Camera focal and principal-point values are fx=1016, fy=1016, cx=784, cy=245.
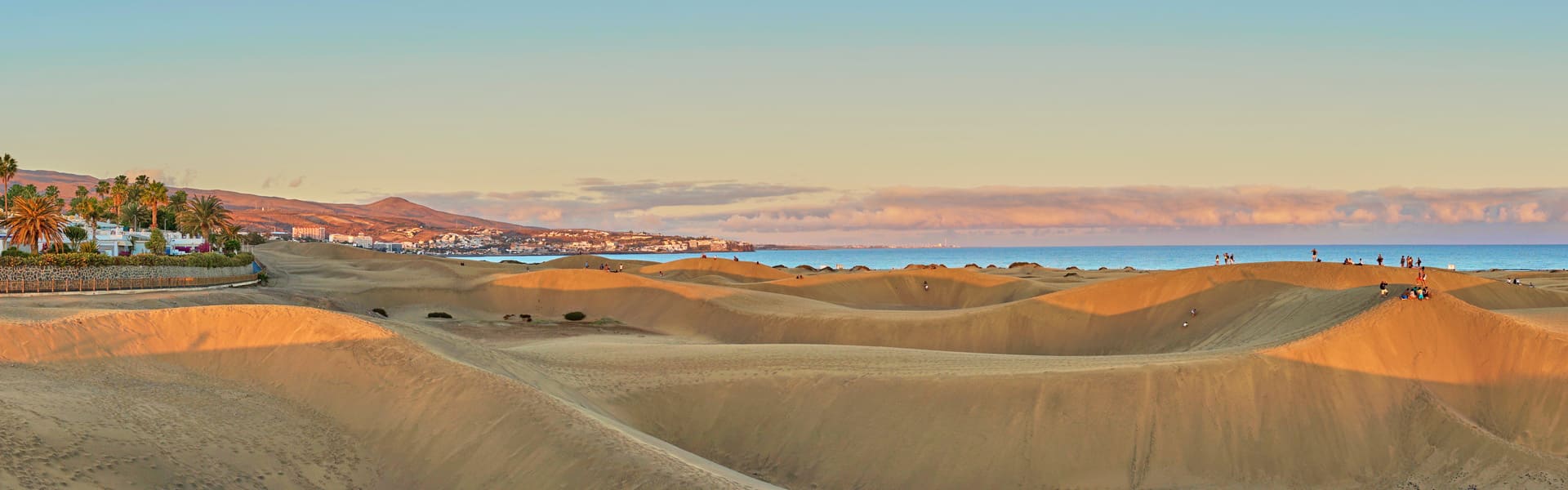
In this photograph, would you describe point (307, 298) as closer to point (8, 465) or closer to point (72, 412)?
point (72, 412)

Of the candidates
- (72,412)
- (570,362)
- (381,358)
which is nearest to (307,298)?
(570,362)

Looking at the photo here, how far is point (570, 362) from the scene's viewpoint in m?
36.3

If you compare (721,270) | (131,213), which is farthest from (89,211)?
(721,270)

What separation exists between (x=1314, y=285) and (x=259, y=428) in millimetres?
45533

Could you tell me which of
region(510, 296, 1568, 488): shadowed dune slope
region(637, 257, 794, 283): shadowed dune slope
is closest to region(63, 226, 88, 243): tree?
region(637, 257, 794, 283): shadowed dune slope

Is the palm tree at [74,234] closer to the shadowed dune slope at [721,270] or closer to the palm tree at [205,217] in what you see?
the palm tree at [205,217]

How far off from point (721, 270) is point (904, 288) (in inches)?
1395

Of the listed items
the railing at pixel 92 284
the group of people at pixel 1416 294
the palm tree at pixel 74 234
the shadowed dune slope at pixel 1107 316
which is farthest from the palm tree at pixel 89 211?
the group of people at pixel 1416 294

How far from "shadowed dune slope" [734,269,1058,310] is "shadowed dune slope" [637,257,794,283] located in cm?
2315

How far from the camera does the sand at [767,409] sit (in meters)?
21.8

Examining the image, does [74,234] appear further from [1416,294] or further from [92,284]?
[1416,294]

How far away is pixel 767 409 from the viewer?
30.3 m

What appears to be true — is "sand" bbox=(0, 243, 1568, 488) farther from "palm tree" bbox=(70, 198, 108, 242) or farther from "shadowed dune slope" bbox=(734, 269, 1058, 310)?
"palm tree" bbox=(70, 198, 108, 242)

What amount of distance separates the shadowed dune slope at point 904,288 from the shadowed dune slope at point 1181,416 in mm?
47182
